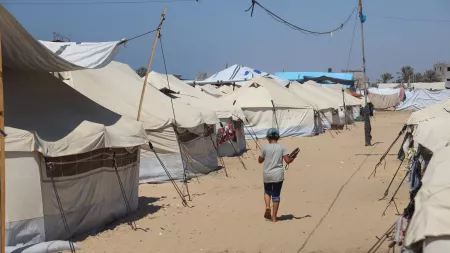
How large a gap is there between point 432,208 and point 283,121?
78.1 ft

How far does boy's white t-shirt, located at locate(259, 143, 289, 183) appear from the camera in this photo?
28.9 feet

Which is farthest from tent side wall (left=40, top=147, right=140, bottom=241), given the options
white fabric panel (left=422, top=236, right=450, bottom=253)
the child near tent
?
white fabric panel (left=422, top=236, right=450, bottom=253)

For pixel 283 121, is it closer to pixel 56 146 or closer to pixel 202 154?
pixel 202 154

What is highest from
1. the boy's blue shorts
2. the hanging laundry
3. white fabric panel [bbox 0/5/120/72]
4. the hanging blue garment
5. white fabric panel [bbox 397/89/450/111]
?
white fabric panel [bbox 0/5/120/72]

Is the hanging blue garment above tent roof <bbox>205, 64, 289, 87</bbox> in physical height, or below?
below

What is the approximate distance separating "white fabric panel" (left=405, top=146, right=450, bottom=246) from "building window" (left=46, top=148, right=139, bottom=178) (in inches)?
208

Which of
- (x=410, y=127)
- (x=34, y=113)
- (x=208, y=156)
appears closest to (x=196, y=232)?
(x=34, y=113)

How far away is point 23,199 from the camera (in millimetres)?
7203

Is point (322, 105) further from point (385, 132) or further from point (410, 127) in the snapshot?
point (410, 127)

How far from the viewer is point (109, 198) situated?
9.21 meters

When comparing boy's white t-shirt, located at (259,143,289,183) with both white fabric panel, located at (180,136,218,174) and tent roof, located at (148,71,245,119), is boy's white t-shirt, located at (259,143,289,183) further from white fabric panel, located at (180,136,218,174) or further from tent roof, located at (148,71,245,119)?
tent roof, located at (148,71,245,119)

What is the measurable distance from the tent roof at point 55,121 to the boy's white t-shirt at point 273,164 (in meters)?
2.39

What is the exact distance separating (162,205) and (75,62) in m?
3.67

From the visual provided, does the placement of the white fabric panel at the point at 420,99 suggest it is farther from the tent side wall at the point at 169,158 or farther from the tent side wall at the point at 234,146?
the tent side wall at the point at 169,158
